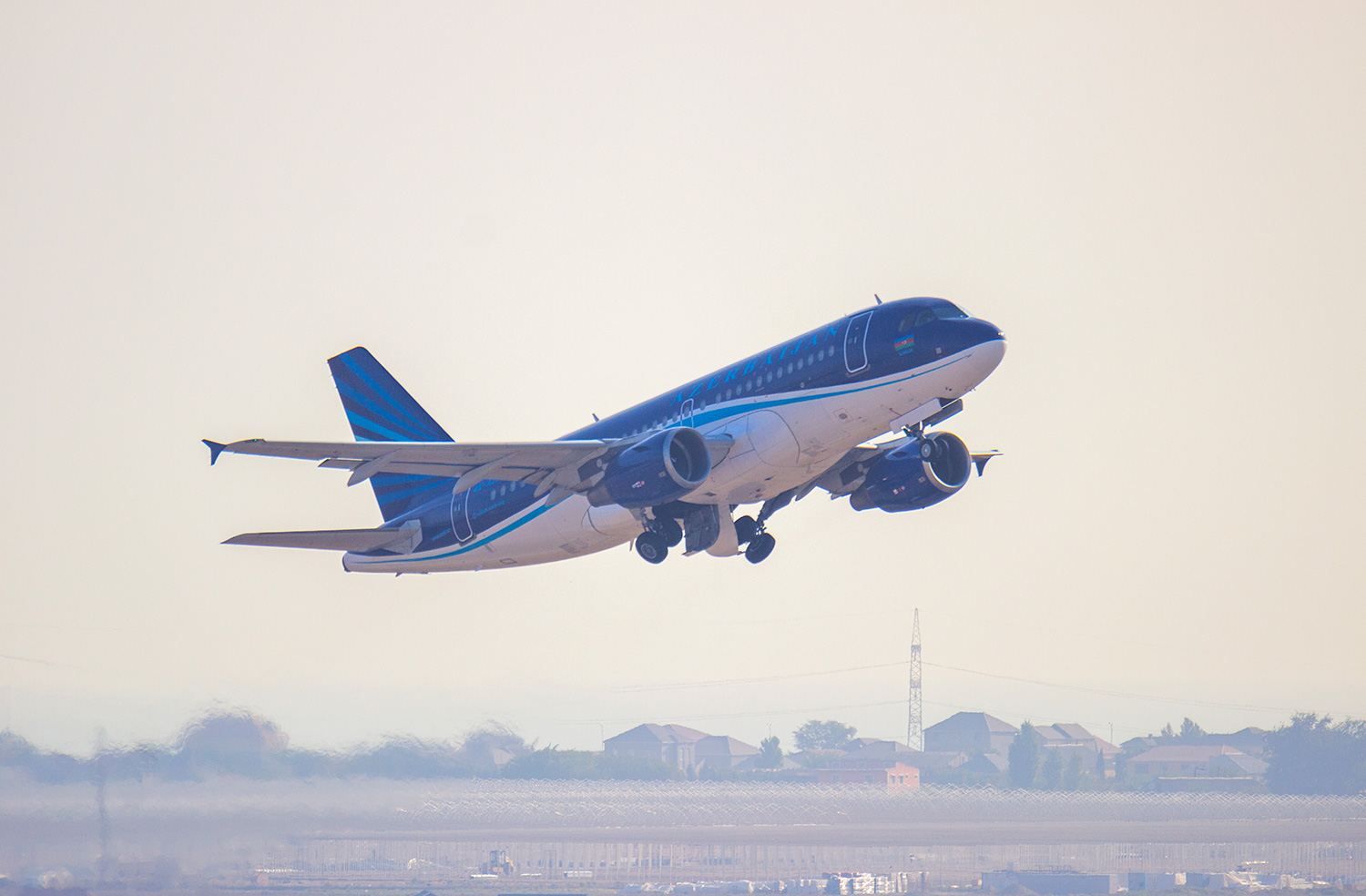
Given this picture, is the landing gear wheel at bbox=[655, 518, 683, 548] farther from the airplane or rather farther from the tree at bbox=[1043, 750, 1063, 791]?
the tree at bbox=[1043, 750, 1063, 791]

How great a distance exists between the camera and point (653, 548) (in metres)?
52.4

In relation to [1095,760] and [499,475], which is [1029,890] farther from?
[499,475]

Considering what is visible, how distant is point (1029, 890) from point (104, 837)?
2729 cm

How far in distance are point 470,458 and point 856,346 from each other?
32.1ft

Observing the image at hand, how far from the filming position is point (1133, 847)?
2576 inches

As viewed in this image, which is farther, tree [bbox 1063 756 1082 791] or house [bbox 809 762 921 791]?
tree [bbox 1063 756 1082 791]

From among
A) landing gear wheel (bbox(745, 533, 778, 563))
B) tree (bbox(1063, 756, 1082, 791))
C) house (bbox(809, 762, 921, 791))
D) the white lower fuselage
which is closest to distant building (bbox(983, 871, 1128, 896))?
house (bbox(809, 762, 921, 791))

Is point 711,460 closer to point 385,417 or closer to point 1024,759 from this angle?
point 385,417

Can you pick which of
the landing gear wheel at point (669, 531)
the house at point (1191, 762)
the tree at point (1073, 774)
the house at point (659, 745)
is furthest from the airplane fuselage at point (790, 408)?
the house at point (1191, 762)

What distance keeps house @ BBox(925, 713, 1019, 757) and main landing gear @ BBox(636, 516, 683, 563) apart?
26.3 meters

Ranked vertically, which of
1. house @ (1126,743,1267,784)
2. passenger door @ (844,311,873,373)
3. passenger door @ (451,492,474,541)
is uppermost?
passenger door @ (844,311,873,373)

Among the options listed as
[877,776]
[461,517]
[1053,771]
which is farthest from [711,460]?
[1053,771]

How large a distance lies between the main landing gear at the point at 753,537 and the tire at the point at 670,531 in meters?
2.32

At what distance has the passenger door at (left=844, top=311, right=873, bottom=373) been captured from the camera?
47344mm
